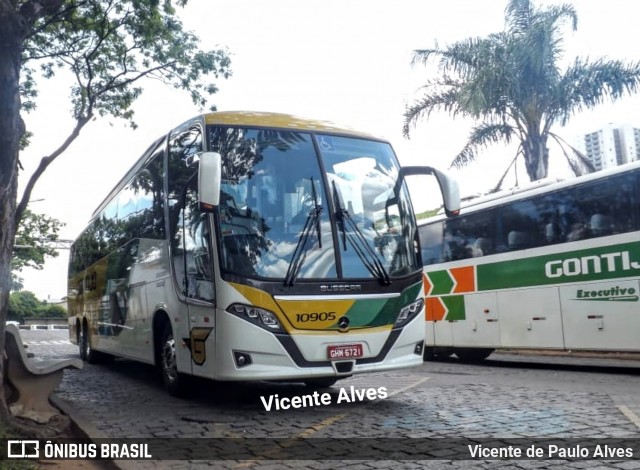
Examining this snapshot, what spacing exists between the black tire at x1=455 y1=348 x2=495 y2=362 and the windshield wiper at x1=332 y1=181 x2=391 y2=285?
26.8ft

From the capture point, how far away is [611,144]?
62.0ft

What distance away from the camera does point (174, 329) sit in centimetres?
774

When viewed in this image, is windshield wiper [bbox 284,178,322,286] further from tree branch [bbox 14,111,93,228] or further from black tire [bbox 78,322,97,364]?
black tire [bbox 78,322,97,364]

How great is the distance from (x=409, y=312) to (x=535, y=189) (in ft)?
19.4

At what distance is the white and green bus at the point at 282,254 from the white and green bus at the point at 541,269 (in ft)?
13.4

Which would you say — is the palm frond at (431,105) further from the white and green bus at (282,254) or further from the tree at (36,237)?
the tree at (36,237)

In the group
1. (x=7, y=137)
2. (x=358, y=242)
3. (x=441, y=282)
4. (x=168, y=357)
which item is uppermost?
(x=7, y=137)

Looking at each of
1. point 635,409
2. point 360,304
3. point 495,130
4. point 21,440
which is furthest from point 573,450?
point 495,130

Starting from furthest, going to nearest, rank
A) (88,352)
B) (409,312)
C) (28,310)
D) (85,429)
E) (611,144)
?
1. (28,310)
2. (611,144)
3. (88,352)
4. (409,312)
5. (85,429)

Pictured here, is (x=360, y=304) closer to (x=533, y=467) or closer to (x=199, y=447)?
(x=199, y=447)

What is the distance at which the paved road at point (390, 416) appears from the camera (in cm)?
499

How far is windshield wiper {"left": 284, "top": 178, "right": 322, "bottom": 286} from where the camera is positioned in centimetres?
671

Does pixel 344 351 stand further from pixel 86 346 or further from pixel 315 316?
pixel 86 346

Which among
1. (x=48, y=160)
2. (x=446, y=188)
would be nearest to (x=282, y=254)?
(x=446, y=188)
